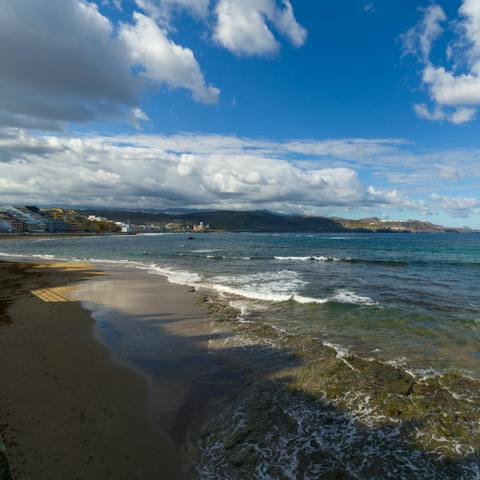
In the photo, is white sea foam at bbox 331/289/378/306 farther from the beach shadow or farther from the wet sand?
the wet sand

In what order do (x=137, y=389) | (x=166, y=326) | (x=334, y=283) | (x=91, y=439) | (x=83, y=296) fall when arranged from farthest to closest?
1. (x=334, y=283)
2. (x=83, y=296)
3. (x=166, y=326)
4. (x=137, y=389)
5. (x=91, y=439)

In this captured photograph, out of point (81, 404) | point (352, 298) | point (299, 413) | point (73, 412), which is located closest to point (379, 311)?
point (352, 298)

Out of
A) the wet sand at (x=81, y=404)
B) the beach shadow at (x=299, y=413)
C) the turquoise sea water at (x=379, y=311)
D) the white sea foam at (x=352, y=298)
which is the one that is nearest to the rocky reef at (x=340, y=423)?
the beach shadow at (x=299, y=413)

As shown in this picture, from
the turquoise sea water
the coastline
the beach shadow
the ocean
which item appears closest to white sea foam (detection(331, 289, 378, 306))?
the turquoise sea water

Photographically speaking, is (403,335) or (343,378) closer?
(343,378)

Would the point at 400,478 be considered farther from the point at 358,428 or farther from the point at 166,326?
the point at 166,326

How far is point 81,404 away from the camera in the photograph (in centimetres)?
747

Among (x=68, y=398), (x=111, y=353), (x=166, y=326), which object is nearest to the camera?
(x=68, y=398)

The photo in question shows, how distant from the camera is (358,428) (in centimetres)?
705

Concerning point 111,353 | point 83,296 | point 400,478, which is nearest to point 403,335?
point 400,478

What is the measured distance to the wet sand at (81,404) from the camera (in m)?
5.64

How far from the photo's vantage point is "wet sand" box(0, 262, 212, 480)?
5.64 meters

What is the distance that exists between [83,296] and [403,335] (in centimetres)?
1833

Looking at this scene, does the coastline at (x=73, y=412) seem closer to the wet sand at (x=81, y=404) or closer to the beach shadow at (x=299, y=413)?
the wet sand at (x=81, y=404)
